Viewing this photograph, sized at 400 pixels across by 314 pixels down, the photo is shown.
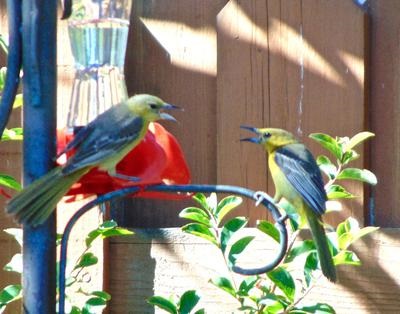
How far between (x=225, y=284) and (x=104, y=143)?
29.5 inches

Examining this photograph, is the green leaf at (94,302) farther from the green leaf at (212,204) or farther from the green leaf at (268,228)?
the green leaf at (268,228)

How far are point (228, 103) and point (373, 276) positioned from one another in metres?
0.76

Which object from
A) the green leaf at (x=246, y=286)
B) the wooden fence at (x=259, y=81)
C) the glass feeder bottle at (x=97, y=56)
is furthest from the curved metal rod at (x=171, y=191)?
the wooden fence at (x=259, y=81)

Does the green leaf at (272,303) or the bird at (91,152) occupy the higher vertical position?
the bird at (91,152)

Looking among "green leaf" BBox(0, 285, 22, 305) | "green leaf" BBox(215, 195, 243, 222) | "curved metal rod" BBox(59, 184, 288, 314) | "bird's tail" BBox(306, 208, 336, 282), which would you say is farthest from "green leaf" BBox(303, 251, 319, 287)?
"green leaf" BBox(0, 285, 22, 305)

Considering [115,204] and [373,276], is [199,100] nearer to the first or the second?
[115,204]

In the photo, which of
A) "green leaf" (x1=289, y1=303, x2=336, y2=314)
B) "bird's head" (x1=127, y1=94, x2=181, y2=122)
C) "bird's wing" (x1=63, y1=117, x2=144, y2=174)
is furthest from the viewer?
"green leaf" (x1=289, y1=303, x2=336, y2=314)

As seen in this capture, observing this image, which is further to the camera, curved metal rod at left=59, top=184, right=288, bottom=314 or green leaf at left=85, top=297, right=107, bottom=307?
green leaf at left=85, top=297, right=107, bottom=307

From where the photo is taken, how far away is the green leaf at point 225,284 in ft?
10.2

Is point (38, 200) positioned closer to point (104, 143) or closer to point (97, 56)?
point (104, 143)

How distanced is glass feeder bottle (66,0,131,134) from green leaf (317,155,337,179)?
25.5 inches

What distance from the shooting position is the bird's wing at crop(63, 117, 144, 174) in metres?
2.47

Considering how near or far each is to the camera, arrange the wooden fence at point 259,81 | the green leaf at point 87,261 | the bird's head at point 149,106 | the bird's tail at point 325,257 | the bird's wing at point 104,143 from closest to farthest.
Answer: the bird's wing at point 104,143 → the bird's head at point 149,106 → the bird's tail at point 325,257 → the green leaf at point 87,261 → the wooden fence at point 259,81

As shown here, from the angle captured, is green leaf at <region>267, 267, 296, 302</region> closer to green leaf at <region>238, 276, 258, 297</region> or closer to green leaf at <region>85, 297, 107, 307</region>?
green leaf at <region>238, 276, 258, 297</region>
